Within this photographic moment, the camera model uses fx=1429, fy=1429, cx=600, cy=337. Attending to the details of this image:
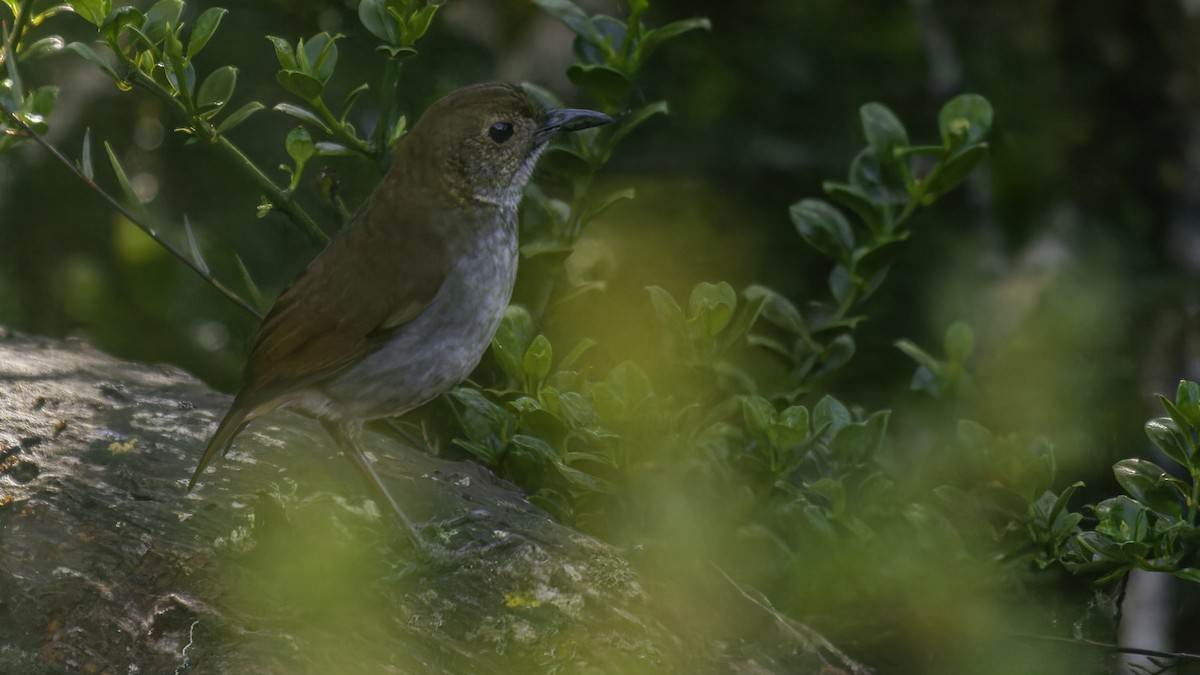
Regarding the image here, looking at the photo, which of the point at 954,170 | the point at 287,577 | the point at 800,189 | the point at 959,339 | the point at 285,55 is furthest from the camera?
the point at 800,189

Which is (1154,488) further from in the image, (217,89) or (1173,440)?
(217,89)

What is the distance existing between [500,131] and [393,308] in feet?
1.57

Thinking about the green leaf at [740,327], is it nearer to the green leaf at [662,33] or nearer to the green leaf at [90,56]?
the green leaf at [662,33]

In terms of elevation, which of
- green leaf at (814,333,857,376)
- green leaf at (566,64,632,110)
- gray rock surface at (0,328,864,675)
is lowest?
gray rock surface at (0,328,864,675)

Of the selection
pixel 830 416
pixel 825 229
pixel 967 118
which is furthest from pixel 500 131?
pixel 967 118

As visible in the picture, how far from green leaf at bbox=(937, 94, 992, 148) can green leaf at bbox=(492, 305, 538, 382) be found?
102 centimetres

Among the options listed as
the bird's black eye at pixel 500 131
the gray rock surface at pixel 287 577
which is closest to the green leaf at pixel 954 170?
the bird's black eye at pixel 500 131

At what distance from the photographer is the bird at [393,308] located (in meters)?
2.74

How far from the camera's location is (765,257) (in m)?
4.33

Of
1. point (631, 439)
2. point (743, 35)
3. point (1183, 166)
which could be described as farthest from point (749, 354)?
point (1183, 166)

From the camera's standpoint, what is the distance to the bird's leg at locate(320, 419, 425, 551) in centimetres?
265

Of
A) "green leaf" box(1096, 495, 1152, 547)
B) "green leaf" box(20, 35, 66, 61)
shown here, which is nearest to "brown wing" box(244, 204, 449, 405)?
"green leaf" box(20, 35, 66, 61)

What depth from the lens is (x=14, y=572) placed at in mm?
2369

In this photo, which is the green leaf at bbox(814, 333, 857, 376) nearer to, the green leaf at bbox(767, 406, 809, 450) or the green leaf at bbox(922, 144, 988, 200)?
the green leaf at bbox(922, 144, 988, 200)
